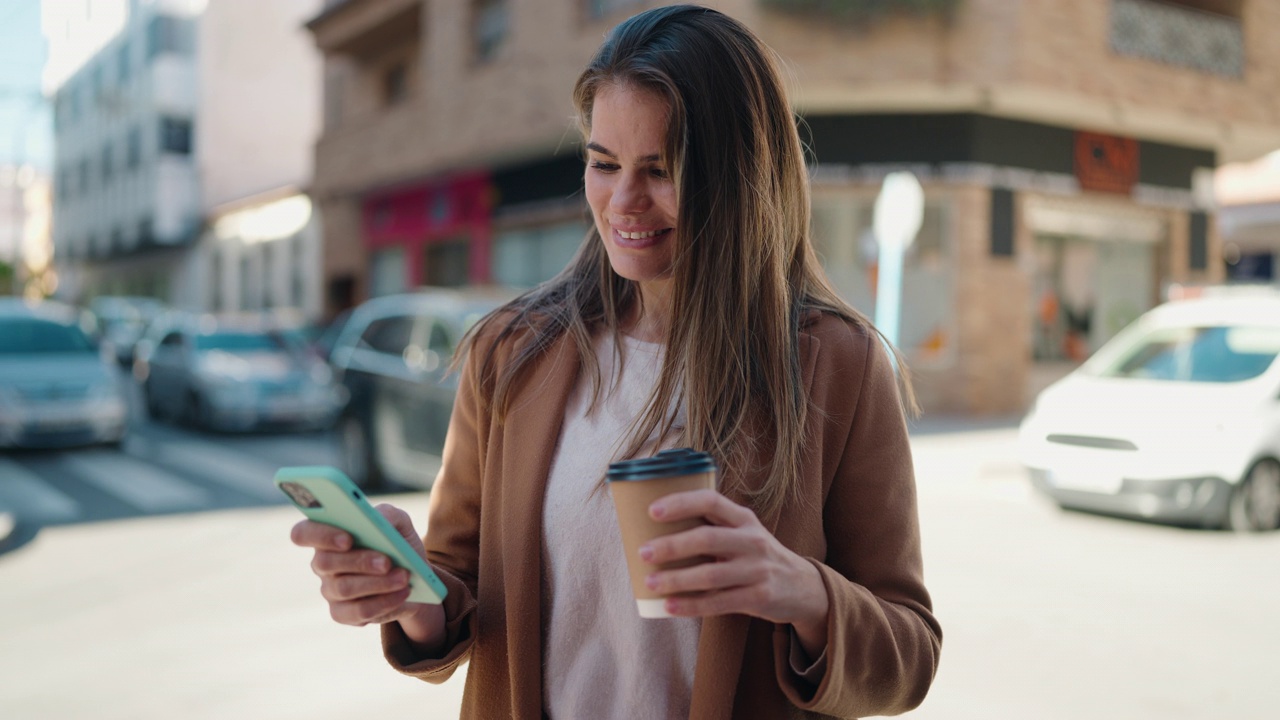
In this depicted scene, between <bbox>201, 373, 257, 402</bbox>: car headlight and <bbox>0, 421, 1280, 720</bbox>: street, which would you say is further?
<bbox>201, 373, 257, 402</bbox>: car headlight

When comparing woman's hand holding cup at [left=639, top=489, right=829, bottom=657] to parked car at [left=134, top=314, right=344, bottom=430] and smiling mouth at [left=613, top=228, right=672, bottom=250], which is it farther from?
parked car at [left=134, top=314, right=344, bottom=430]

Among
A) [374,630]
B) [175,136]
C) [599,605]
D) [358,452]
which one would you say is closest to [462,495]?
[599,605]

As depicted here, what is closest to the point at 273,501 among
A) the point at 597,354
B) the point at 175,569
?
the point at 175,569

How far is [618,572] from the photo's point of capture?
1.55m

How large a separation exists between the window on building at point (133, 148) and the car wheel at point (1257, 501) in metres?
42.0

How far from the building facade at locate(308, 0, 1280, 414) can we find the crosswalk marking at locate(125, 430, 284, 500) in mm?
7406

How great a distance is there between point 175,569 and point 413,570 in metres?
6.17

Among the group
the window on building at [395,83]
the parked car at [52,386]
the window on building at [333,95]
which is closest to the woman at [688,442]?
the parked car at [52,386]

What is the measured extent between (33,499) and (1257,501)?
9.57m

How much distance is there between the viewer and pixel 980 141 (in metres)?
16.7

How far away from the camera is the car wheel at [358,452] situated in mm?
9859

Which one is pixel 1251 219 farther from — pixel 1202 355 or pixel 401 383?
pixel 401 383

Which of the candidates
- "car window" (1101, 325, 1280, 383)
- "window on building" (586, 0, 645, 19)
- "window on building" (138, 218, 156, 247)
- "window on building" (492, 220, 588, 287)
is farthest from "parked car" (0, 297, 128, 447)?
"window on building" (138, 218, 156, 247)

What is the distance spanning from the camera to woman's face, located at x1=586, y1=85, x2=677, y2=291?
5.07 ft
